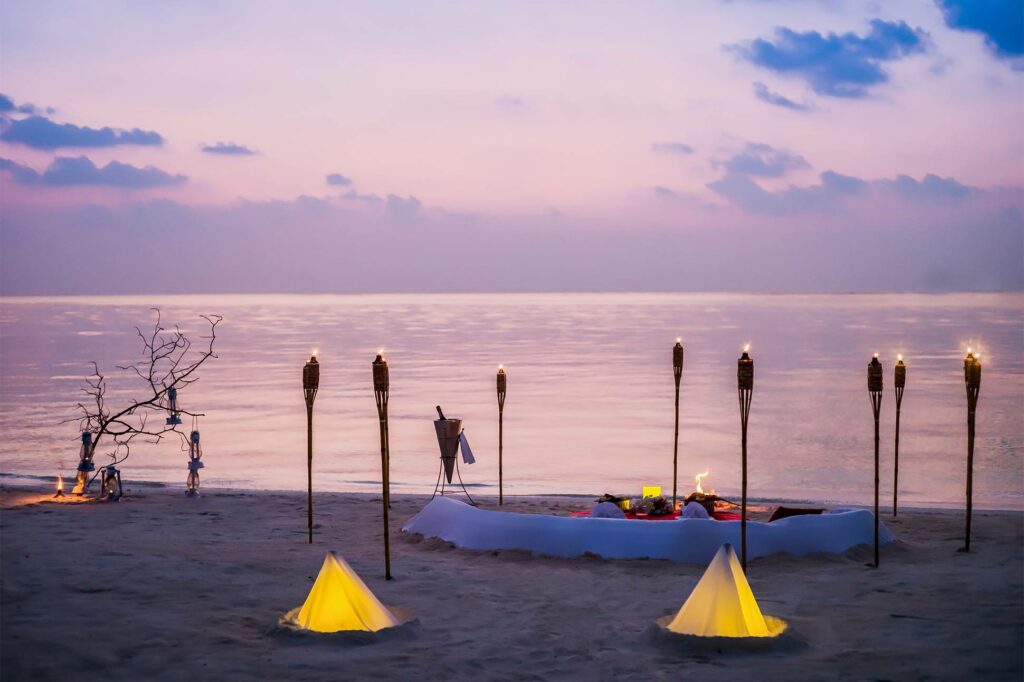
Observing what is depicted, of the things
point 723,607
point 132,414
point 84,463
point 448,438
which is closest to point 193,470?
point 84,463

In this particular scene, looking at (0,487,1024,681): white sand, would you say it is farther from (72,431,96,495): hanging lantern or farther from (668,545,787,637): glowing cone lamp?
(72,431,96,495): hanging lantern

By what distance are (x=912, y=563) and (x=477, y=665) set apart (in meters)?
5.55

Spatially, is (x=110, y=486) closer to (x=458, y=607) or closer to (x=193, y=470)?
(x=193, y=470)

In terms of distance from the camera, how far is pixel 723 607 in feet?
26.9

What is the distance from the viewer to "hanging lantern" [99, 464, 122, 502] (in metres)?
14.8

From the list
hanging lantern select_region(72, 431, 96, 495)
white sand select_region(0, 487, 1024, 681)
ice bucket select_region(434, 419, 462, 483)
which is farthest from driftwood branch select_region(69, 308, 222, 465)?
ice bucket select_region(434, 419, 462, 483)

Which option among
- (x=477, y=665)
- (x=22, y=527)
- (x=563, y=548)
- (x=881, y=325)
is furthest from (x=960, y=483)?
(x=881, y=325)

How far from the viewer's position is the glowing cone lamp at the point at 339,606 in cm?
835

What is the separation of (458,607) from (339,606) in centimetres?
138

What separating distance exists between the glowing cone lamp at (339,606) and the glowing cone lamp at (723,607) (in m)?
2.35

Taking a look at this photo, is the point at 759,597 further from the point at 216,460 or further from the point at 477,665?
the point at 216,460

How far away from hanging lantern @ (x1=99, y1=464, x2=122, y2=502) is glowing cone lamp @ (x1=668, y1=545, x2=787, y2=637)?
934 cm

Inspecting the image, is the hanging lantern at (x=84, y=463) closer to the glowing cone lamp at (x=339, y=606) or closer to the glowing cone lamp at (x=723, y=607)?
the glowing cone lamp at (x=339, y=606)

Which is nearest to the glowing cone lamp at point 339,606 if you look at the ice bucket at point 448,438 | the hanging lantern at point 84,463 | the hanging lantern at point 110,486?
the ice bucket at point 448,438
